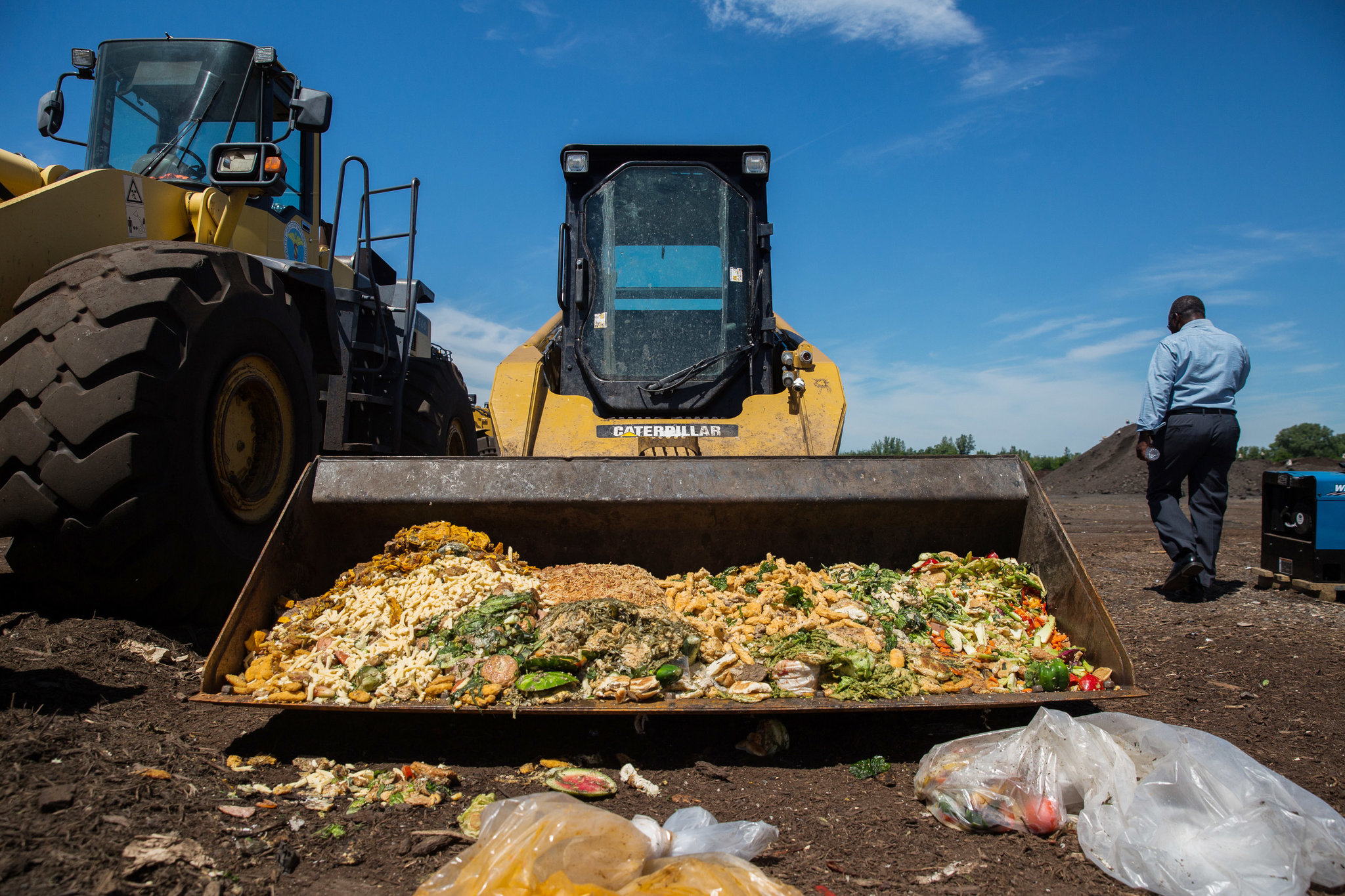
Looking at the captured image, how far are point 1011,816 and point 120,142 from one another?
19.6 ft

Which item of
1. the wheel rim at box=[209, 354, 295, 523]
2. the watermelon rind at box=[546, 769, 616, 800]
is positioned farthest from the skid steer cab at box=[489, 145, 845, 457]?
the watermelon rind at box=[546, 769, 616, 800]

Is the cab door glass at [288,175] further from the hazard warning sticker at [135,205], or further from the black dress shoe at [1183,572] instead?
the black dress shoe at [1183,572]

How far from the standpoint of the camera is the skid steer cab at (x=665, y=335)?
206 inches

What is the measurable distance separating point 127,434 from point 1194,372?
6.07 metres

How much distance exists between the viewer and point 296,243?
217 inches

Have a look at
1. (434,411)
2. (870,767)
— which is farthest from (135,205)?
(870,767)

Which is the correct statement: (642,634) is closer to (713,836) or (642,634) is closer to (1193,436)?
(713,836)

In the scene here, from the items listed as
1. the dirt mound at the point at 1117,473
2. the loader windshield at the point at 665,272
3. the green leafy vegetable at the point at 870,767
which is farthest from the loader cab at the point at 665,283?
the dirt mound at the point at 1117,473

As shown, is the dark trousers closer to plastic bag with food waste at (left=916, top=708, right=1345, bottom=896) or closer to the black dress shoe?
the black dress shoe

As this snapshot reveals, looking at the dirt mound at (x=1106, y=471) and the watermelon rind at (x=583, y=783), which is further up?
the dirt mound at (x=1106, y=471)

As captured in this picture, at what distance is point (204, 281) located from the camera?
3561 mm

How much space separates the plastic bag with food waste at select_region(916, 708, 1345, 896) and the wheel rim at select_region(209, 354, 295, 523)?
10.4 feet

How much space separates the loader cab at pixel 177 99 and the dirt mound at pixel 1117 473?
17.8m

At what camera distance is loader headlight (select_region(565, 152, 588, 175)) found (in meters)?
5.90
